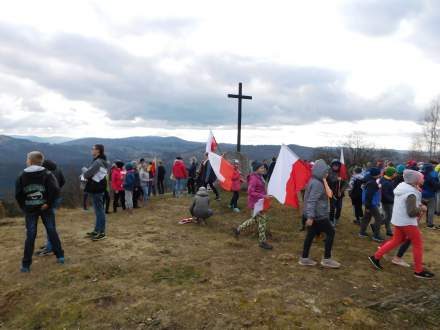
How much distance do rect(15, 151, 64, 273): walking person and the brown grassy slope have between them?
2.13 ft

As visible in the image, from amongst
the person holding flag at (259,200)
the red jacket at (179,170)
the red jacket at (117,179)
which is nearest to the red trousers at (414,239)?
the person holding flag at (259,200)

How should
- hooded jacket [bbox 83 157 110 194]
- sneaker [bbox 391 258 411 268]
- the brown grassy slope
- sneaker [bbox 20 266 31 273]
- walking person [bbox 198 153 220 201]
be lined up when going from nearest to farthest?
the brown grassy slope < sneaker [bbox 20 266 31 273] < sneaker [bbox 391 258 411 268] < hooded jacket [bbox 83 157 110 194] < walking person [bbox 198 153 220 201]

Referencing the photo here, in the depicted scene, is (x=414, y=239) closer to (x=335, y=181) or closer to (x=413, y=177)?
(x=413, y=177)

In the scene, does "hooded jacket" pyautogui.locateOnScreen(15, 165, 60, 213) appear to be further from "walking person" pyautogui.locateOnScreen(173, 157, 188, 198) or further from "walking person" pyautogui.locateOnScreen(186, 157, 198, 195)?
"walking person" pyautogui.locateOnScreen(186, 157, 198, 195)

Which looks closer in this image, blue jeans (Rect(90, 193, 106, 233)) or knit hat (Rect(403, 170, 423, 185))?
knit hat (Rect(403, 170, 423, 185))

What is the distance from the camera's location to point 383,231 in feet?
33.0

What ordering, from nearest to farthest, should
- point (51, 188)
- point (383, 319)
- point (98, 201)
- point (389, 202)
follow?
point (383, 319)
point (51, 188)
point (98, 201)
point (389, 202)

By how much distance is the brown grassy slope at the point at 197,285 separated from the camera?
15.2 ft

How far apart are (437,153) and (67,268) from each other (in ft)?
158

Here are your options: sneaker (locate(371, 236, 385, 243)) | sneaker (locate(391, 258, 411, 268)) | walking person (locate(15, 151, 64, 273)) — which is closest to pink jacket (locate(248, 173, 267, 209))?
A: sneaker (locate(391, 258, 411, 268))

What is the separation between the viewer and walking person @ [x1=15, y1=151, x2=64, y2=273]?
6078 mm

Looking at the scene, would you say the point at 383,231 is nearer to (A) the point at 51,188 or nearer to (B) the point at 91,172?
(B) the point at 91,172

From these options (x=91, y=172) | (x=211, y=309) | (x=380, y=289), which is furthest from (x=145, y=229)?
(x=380, y=289)

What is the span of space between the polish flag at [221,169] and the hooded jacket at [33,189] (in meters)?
4.66
